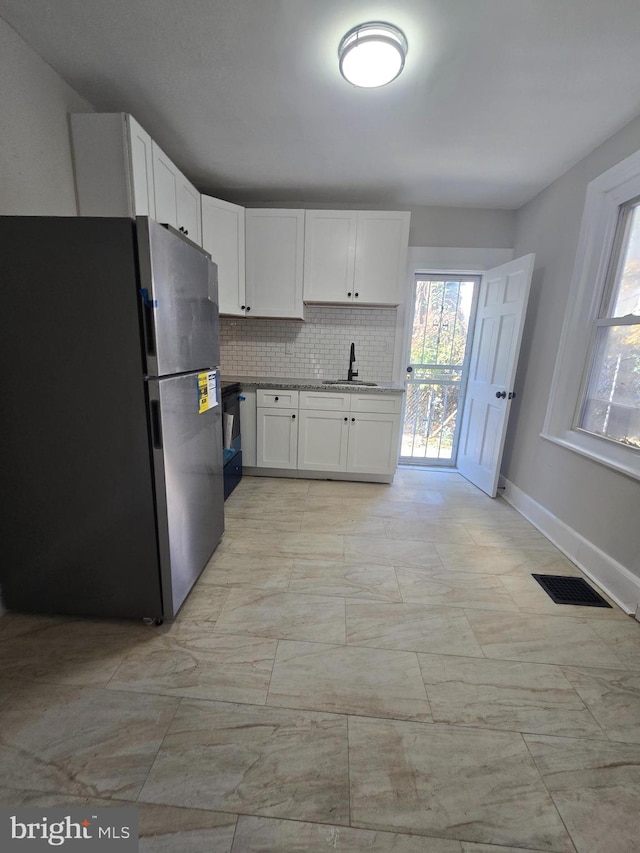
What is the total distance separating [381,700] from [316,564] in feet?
2.72

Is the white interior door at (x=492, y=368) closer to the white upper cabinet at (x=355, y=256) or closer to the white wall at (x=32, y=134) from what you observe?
the white upper cabinet at (x=355, y=256)

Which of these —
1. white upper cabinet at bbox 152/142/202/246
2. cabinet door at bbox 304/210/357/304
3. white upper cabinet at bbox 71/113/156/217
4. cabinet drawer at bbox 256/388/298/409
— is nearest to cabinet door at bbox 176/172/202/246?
white upper cabinet at bbox 152/142/202/246

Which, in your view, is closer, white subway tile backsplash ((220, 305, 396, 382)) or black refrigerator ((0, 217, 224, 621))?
black refrigerator ((0, 217, 224, 621))

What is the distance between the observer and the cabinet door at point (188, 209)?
2.42 metres

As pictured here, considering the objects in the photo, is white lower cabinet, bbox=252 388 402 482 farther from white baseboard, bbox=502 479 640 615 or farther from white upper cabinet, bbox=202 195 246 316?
white baseboard, bbox=502 479 640 615

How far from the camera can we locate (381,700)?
4.06ft

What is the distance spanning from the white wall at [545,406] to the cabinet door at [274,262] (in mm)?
1991

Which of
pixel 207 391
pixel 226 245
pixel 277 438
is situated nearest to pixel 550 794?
pixel 207 391

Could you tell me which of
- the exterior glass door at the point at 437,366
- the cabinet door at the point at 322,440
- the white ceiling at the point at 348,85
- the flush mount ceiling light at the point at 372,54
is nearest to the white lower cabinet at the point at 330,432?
the cabinet door at the point at 322,440

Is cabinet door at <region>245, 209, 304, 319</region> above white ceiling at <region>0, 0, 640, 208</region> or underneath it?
underneath

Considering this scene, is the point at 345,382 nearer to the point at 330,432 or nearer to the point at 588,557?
the point at 330,432

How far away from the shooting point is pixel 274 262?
10.2 ft

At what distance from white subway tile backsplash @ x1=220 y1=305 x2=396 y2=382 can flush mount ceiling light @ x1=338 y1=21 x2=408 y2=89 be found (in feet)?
6.28

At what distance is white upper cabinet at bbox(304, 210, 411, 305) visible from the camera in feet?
9.87
